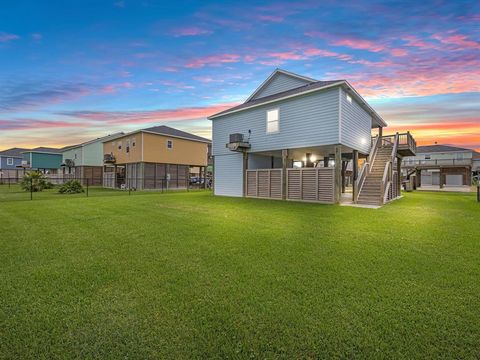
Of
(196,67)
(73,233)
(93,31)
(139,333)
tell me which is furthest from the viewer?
(196,67)

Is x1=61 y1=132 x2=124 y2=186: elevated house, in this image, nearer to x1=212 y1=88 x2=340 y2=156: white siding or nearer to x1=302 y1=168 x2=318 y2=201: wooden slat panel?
x1=212 y1=88 x2=340 y2=156: white siding

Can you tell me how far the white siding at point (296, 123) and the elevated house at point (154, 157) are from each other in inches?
472

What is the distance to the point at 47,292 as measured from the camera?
3.22m

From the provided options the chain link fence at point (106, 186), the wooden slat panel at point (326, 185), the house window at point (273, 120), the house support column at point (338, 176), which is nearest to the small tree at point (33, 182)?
the chain link fence at point (106, 186)

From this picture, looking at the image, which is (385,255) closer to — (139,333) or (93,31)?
(139,333)

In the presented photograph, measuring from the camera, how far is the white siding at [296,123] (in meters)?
12.7

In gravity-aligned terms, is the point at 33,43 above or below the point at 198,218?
above

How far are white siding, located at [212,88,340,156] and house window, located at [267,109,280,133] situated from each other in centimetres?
26

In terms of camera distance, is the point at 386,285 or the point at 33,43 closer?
the point at 386,285

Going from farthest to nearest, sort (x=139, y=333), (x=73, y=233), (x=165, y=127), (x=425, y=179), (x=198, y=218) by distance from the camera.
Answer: (x=425, y=179) < (x=165, y=127) < (x=198, y=218) < (x=73, y=233) < (x=139, y=333)

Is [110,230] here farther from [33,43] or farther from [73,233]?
[33,43]

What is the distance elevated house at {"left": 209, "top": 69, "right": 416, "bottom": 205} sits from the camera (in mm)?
12781

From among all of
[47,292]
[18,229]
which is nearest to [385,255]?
[47,292]

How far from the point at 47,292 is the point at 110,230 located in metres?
3.75
